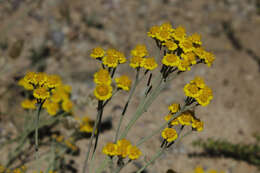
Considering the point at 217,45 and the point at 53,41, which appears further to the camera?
the point at 217,45

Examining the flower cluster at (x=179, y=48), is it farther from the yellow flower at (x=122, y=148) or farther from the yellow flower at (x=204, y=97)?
the yellow flower at (x=122, y=148)

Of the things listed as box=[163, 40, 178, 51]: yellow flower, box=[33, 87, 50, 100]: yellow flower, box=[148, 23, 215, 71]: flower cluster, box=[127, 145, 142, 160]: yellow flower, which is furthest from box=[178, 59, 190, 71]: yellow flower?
box=[33, 87, 50, 100]: yellow flower

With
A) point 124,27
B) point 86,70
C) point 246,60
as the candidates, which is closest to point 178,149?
point 86,70

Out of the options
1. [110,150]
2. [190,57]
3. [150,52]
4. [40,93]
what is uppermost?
[150,52]

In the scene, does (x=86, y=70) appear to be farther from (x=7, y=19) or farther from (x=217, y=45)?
(x=217, y=45)

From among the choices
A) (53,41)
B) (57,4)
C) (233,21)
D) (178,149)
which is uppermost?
(233,21)

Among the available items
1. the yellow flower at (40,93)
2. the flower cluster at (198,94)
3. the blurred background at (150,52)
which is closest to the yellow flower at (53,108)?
the blurred background at (150,52)

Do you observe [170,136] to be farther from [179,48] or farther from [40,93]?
[40,93]

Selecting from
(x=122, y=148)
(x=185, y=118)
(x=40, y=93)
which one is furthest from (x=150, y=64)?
(x=40, y=93)
